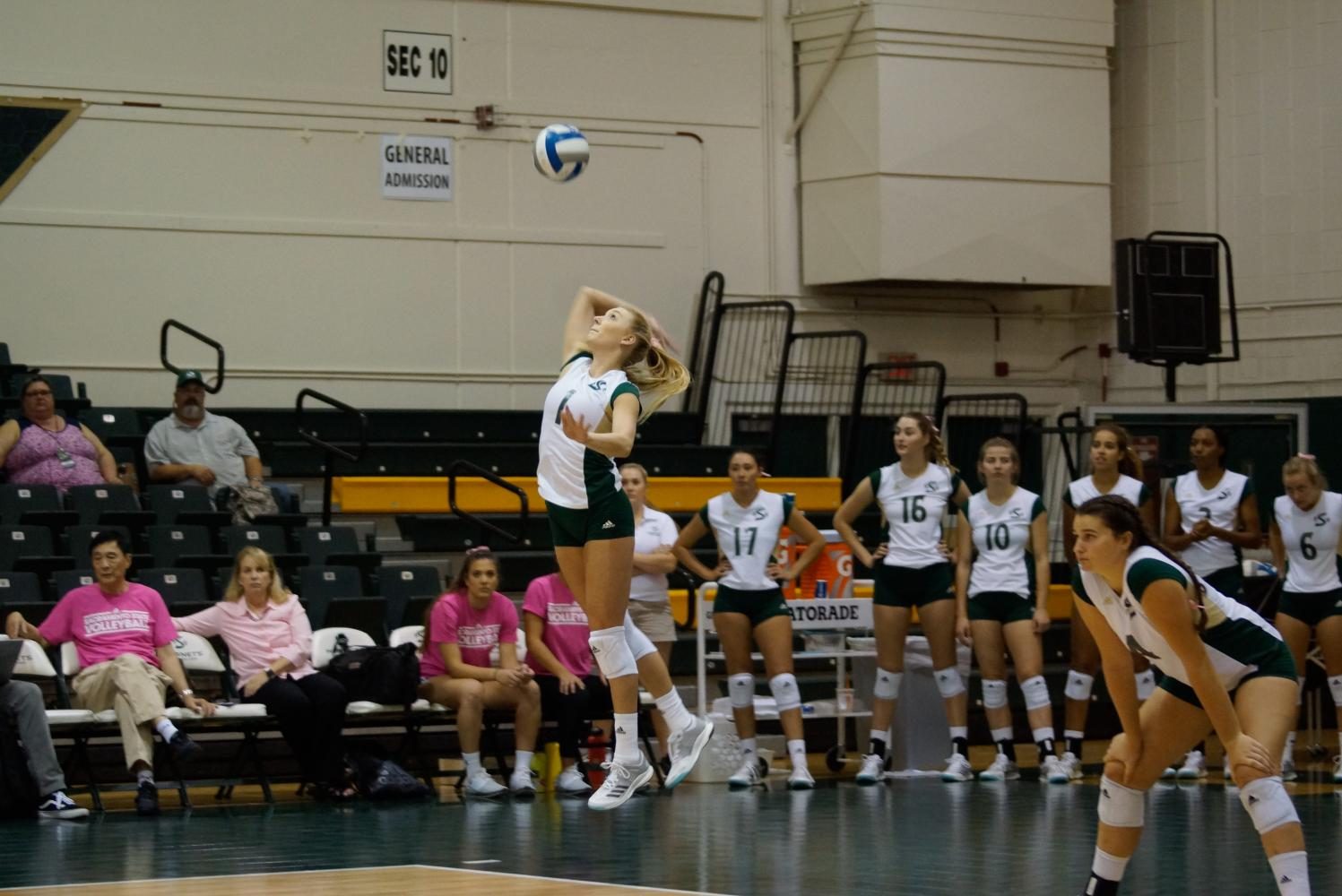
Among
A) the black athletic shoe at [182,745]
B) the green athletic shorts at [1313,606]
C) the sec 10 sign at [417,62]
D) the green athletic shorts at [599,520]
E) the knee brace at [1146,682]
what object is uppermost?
the sec 10 sign at [417,62]

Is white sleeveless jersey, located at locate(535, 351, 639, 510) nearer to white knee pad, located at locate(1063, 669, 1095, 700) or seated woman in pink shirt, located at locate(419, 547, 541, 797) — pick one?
seated woman in pink shirt, located at locate(419, 547, 541, 797)

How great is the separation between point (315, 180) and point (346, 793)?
20.8 feet

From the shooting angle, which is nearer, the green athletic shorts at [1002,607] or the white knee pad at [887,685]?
the green athletic shorts at [1002,607]

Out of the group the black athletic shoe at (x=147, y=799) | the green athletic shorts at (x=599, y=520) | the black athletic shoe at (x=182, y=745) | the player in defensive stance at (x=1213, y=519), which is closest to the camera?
the green athletic shorts at (x=599, y=520)

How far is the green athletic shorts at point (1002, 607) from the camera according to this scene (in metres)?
10.5

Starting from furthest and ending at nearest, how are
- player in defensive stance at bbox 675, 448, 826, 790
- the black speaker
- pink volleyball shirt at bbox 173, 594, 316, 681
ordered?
the black speaker
player in defensive stance at bbox 675, 448, 826, 790
pink volleyball shirt at bbox 173, 594, 316, 681

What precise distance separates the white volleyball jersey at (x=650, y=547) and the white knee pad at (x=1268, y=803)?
17.9 feet

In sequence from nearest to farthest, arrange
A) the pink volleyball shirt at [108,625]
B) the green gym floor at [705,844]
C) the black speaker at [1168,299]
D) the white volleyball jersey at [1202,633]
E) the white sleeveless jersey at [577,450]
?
1. the white volleyball jersey at [1202,633]
2. the green gym floor at [705,844]
3. the white sleeveless jersey at [577,450]
4. the pink volleyball shirt at [108,625]
5. the black speaker at [1168,299]

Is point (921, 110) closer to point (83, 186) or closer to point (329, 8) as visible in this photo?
point (329, 8)

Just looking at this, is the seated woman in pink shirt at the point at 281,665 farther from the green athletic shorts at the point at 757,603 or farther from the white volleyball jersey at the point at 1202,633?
the white volleyball jersey at the point at 1202,633

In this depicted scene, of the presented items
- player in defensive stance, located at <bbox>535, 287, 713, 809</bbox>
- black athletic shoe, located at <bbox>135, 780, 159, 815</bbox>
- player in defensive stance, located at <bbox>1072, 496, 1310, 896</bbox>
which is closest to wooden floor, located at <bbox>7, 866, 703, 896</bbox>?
player in defensive stance, located at <bbox>535, 287, 713, 809</bbox>

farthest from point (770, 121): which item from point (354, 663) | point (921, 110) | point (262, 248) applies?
point (354, 663)

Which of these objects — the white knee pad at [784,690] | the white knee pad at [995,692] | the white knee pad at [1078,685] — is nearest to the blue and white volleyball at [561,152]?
the white knee pad at [784,690]

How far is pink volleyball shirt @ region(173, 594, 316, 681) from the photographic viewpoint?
9.84m
